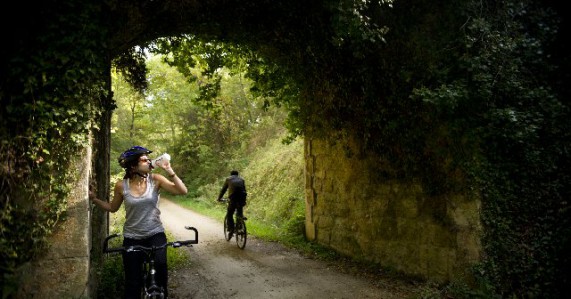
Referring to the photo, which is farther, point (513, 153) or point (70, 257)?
point (513, 153)

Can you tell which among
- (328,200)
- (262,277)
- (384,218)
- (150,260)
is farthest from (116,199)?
(328,200)

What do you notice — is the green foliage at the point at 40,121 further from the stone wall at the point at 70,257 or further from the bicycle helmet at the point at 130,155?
the bicycle helmet at the point at 130,155

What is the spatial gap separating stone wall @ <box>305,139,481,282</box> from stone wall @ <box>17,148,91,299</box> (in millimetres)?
4534

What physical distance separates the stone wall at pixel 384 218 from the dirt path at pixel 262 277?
2.16 ft

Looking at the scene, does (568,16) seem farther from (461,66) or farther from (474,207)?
(474,207)

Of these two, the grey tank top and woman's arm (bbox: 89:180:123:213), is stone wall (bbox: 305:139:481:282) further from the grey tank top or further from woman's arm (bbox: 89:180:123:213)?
woman's arm (bbox: 89:180:123:213)

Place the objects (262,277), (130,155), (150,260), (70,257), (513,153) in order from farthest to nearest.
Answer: (262,277) → (513,153) → (70,257) → (130,155) → (150,260)

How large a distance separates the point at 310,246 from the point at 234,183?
219cm

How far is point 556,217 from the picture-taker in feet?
16.2

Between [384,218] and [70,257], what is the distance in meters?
4.73

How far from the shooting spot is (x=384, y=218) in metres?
6.47

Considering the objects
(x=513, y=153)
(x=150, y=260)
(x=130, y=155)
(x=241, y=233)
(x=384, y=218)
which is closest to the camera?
(x=150, y=260)

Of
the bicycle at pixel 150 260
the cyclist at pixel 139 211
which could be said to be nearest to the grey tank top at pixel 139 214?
the cyclist at pixel 139 211

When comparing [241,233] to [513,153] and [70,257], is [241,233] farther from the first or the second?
[513,153]
